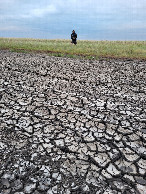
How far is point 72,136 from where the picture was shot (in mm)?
3221

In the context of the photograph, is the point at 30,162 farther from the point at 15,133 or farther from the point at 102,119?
the point at 102,119

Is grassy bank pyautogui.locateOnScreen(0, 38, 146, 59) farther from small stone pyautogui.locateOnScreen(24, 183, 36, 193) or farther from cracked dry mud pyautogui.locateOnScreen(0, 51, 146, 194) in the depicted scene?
small stone pyautogui.locateOnScreen(24, 183, 36, 193)

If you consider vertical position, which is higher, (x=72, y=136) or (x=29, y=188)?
(x=72, y=136)

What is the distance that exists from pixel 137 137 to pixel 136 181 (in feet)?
3.14

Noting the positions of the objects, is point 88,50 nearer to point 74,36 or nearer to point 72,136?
point 74,36

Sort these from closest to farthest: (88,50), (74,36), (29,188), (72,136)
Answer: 1. (29,188)
2. (72,136)
3. (88,50)
4. (74,36)

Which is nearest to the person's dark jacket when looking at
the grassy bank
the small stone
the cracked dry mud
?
the grassy bank

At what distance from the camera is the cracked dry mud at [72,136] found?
2.38m

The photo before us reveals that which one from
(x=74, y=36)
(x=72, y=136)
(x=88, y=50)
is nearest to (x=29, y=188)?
(x=72, y=136)

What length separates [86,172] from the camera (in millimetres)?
2512

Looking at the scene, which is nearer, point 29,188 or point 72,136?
point 29,188

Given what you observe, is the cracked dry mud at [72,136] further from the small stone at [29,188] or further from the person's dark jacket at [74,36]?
the person's dark jacket at [74,36]

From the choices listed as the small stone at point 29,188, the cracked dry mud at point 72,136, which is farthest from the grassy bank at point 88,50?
the small stone at point 29,188

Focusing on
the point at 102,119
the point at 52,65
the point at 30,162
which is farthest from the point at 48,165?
the point at 52,65
